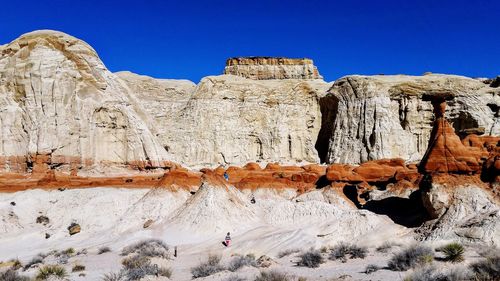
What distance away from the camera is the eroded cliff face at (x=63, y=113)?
132 feet

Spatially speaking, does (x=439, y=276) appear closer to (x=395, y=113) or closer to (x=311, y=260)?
(x=311, y=260)

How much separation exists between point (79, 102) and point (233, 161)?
21.8 meters

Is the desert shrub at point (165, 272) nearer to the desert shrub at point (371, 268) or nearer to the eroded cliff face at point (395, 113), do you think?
the desert shrub at point (371, 268)

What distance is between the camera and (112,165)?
42688mm

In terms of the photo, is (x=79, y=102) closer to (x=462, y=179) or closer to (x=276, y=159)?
(x=276, y=159)

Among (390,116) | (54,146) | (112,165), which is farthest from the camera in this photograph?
(390,116)

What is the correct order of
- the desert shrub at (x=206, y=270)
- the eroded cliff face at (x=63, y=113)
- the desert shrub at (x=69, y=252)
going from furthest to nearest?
1. the eroded cliff face at (x=63, y=113)
2. the desert shrub at (x=69, y=252)
3. the desert shrub at (x=206, y=270)

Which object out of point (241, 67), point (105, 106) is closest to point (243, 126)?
point (105, 106)

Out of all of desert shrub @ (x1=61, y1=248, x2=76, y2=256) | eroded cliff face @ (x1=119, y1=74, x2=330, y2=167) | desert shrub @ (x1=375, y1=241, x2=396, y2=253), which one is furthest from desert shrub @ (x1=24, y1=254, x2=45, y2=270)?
eroded cliff face @ (x1=119, y1=74, x2=330, y2=167)

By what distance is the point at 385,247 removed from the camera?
22.0 metres

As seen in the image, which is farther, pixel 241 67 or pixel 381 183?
pixel 241 67

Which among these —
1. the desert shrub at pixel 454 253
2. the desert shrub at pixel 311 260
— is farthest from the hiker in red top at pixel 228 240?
the desert shrub at pixel 454 253

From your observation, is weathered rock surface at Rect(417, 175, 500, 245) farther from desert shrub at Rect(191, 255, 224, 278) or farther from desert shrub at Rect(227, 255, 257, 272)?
desert shrub at Rect(191, 255, 224, 278)

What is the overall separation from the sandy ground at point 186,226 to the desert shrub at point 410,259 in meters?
1.07
